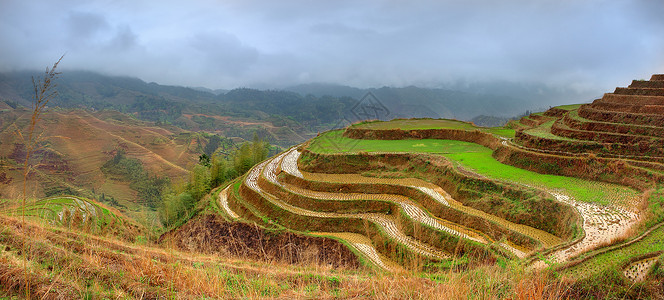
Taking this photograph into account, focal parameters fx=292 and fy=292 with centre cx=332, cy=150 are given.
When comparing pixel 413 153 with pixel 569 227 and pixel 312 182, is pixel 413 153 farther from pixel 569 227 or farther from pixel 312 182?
pixel 569 227

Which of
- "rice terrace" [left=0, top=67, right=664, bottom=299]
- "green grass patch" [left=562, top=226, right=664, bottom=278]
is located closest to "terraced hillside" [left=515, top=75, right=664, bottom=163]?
"rice terrace" [left=0, top=67, right=664, bottom=299]

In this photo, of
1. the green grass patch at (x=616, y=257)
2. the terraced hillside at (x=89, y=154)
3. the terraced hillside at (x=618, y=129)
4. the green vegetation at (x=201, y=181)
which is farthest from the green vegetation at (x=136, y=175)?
the green grass patch at (x=616, y=257)

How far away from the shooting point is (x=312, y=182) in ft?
56.3

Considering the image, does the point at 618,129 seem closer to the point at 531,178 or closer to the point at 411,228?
the point at 531,178

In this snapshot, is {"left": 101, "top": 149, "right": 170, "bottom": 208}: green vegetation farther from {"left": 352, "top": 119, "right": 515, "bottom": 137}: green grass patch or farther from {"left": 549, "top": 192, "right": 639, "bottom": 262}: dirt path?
{"left": 549, "top": 192, "right": 639, "bottom": 262}: dirt path

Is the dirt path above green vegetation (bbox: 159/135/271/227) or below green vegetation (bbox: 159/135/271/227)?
above

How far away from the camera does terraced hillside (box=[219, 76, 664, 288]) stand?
7.91 m

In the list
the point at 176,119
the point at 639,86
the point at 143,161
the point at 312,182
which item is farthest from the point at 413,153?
the point at 176,119

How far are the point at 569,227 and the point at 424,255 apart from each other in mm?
4632

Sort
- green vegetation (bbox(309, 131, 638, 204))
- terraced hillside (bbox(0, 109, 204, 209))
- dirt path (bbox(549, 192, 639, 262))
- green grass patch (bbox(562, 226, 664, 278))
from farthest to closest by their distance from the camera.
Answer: terraced hillside (bbox(0, 109, 204, 209))
green vegetation (bbox(309, 131, 638, 204))
dirt path (bbox(549, 192, 639, 262))
green grass patch (bbox(562, 226, 664, 278))

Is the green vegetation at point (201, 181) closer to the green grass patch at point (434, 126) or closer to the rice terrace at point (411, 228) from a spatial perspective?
the rice terrace at point (411, 228)

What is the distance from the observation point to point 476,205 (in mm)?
12383

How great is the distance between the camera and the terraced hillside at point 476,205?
791 cm

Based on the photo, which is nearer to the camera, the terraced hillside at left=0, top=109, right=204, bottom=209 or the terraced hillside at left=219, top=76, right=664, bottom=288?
the terraced hillside at left=219, top=76, right=664, bottom=288
